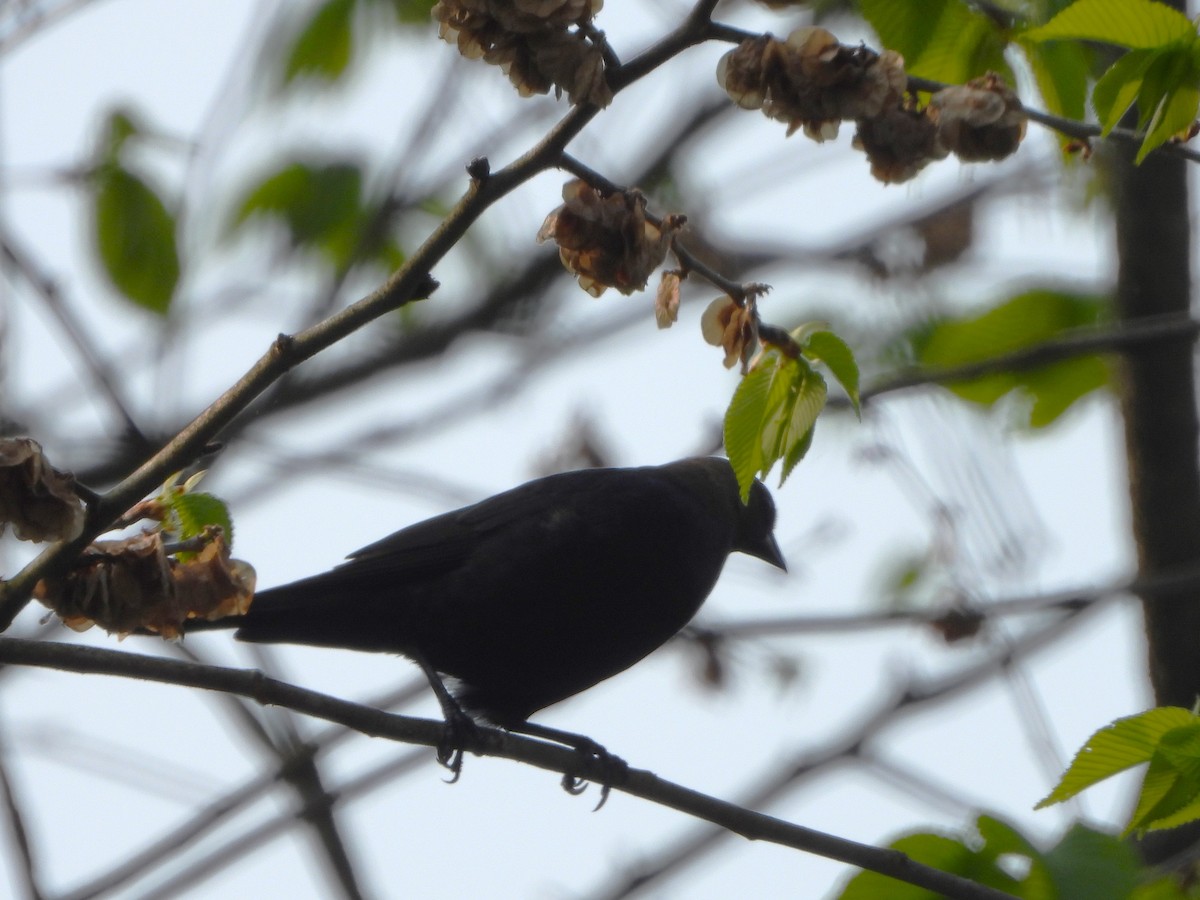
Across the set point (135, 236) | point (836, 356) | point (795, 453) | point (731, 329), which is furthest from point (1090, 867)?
point (135, 236)

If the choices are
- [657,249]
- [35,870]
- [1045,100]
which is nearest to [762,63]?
[657,249]

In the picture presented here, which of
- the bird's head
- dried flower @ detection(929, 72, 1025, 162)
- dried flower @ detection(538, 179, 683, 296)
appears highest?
the bird's head

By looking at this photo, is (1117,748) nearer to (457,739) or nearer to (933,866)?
(933,866)

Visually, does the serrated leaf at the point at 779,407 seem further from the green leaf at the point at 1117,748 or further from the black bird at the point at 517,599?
the black bird at the point at 517,599

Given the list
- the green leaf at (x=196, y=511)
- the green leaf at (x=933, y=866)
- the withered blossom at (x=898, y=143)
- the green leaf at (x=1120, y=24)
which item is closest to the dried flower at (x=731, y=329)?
the withered blossom at (x=898, y=143)

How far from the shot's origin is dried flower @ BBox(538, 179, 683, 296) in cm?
225

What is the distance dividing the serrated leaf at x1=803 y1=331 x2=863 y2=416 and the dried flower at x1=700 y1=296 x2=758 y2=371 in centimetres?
13

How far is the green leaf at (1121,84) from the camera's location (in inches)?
85.4

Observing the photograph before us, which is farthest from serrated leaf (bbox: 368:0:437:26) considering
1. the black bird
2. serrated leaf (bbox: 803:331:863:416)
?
serrated leaf (bbox: 803:331:863:416)

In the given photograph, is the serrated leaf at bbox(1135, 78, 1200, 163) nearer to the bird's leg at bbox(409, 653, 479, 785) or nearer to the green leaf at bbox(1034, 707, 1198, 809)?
the green leaf at bbox(1034, 707, 1198, 809)

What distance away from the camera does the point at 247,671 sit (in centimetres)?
244

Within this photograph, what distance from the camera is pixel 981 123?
226 centimetres

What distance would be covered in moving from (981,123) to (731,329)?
1.77 ft

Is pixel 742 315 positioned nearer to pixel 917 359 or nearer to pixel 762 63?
pixel 762 63
